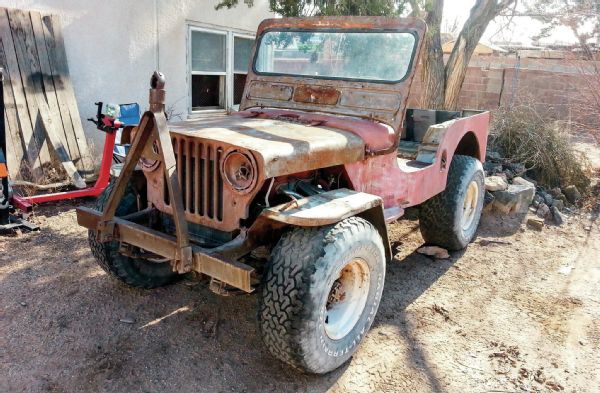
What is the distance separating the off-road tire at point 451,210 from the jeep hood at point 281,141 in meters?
1.51

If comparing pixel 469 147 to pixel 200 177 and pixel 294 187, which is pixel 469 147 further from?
pixel 200 177

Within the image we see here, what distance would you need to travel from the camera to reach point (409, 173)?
3631 millimetres

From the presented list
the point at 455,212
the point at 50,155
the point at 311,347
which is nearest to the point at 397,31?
the point at 455,212

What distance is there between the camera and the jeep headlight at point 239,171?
254 centimetres

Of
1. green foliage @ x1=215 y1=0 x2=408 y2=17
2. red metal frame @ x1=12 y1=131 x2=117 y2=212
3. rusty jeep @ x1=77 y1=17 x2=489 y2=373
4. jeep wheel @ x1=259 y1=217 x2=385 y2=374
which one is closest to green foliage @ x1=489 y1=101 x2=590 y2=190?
green foliage @ x1=215 y1=0 x2=408 y2=17

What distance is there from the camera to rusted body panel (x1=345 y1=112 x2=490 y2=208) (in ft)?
10.8

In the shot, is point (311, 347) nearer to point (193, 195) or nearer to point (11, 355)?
point (193, 195)

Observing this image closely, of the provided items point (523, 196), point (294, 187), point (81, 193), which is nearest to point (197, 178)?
point (294, 187)

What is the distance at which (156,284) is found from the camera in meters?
3.59

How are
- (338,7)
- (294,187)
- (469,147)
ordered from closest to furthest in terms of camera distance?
(294,187) → (469,147) → (338,7)

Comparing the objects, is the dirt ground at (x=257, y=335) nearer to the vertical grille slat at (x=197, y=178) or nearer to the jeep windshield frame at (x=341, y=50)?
the vertical grille slat at (x=197, y=178)

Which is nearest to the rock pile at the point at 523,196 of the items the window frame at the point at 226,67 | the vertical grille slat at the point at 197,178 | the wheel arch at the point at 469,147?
the wheel arch at the point at 469,147

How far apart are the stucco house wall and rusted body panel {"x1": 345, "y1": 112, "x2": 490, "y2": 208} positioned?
14.2 feet

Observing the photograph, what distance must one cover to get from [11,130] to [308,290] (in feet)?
14.4
